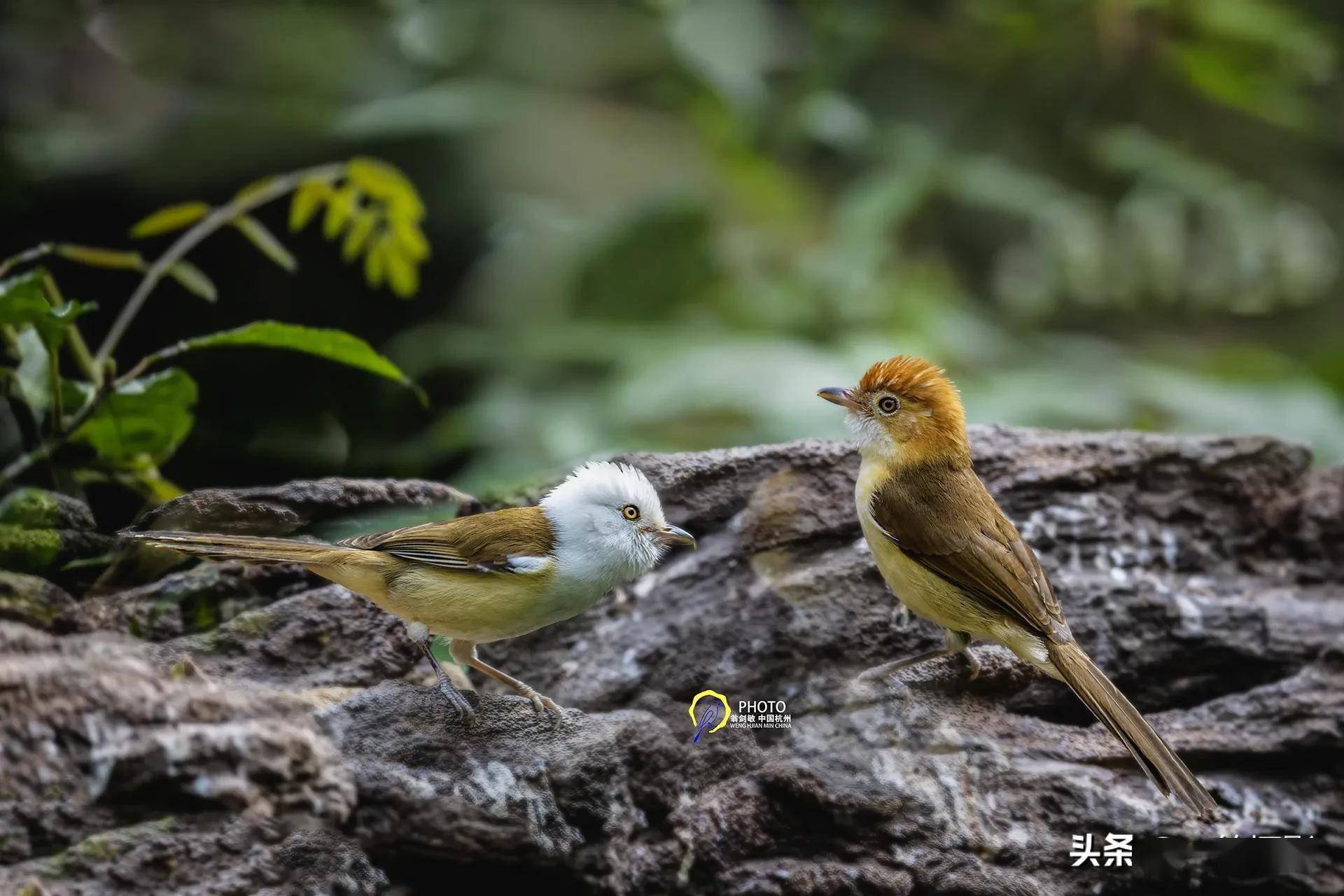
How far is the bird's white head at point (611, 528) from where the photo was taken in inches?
104

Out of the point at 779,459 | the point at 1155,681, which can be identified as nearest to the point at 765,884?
the point at 779,459

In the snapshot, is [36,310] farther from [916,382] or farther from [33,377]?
[916,382]

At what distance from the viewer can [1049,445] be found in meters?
3.54

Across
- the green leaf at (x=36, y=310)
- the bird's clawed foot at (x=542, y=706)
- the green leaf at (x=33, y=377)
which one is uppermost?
the green leaf at (x=36, y=310)

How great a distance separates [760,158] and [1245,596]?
4.41m

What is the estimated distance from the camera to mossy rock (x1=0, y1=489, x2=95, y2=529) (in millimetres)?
2811

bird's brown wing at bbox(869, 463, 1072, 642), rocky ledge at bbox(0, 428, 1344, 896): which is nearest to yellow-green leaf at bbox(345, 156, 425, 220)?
rocky ledge at bbox(0, 428, 1344, 896)

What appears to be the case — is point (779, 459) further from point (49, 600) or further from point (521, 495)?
point (49, 600)

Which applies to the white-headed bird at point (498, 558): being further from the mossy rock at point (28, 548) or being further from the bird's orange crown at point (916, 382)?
the bird's orange crown at point (916, 382)

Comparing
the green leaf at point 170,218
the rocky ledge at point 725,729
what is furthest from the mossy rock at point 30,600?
the green leaf at point 170,218

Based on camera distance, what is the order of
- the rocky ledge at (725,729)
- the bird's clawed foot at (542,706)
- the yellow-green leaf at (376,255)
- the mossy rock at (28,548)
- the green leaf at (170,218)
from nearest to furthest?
the rocky ledge at (725,729), the mossy rock at (28,548), the bird's clawed foot at (542,706), the green leaf at (170,218), the yellow-green leaf at (376,255)

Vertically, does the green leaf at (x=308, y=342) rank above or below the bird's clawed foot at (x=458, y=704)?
above

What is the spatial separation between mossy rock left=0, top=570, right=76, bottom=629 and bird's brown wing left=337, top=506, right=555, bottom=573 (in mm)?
628

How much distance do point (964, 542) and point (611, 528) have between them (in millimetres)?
909
